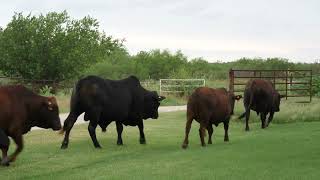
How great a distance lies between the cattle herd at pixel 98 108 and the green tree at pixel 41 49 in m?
25.4

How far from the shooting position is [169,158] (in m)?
11.8

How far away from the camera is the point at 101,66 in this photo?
69.9 m

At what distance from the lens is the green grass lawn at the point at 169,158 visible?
976 cm

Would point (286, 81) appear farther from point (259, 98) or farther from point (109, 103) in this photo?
point (109, 103)

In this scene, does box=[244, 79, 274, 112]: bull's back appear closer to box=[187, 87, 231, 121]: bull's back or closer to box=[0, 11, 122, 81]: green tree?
box=[187, 87, 231, 121]: bull's back

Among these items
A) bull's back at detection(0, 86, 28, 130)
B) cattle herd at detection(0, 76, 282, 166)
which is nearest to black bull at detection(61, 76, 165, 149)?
cattle herd at detection(0, 76, 282, 166)

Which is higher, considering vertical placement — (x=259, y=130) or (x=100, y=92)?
(x=100, y=92)

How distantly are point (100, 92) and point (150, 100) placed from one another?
92.1 inches

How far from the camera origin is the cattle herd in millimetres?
11290

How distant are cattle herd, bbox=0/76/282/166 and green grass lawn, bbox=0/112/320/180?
0.53m

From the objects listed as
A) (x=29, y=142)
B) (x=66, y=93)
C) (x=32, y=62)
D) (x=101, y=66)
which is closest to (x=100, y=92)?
(x=29, y=142)

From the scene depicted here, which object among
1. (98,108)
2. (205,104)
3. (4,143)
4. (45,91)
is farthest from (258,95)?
(45,91)

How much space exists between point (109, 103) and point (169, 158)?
10.5ft

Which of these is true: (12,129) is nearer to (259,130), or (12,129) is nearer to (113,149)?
(113,149)
